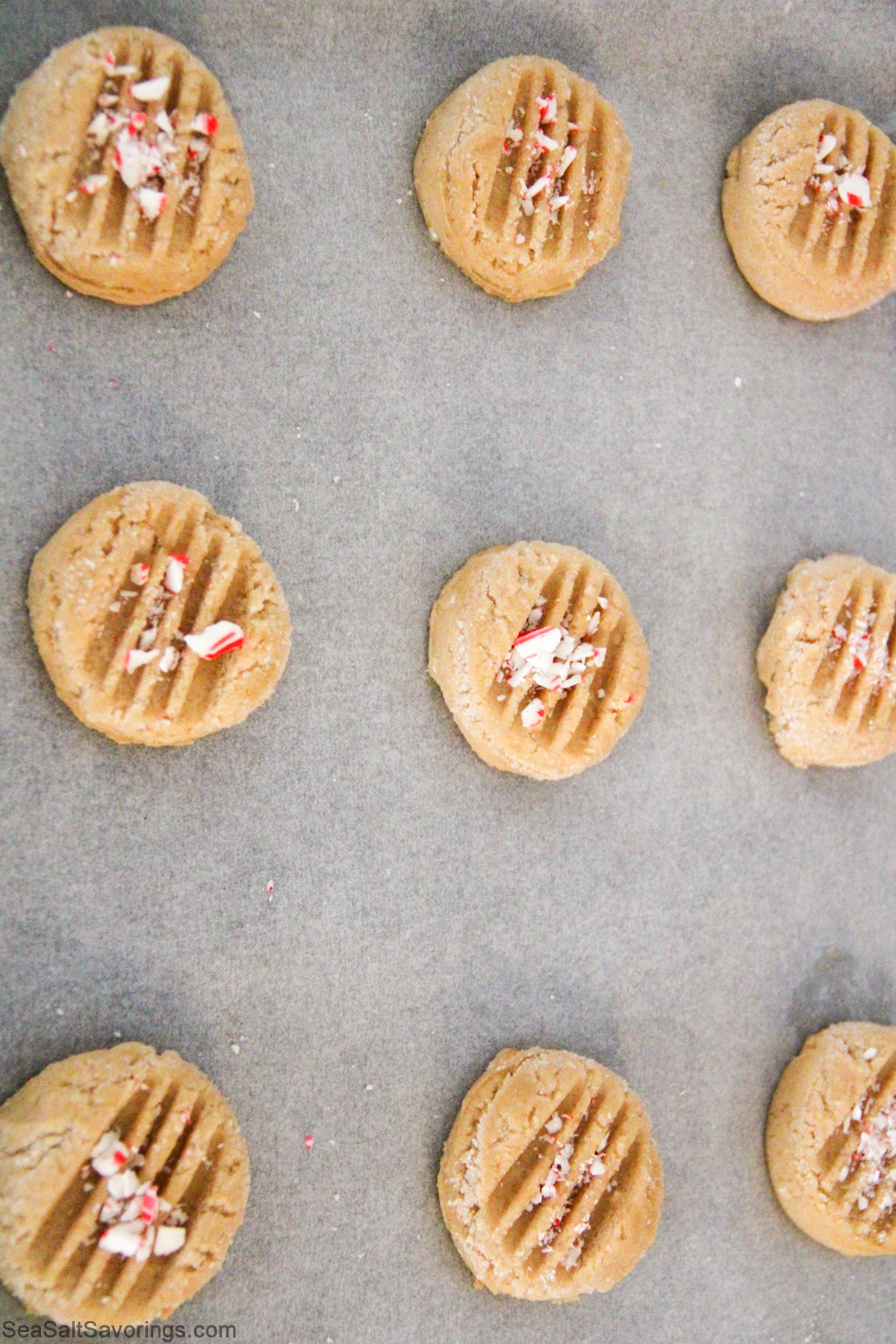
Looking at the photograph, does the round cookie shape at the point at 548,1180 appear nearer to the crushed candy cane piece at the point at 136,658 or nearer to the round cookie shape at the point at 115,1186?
the round cookie shape at the point at 115,1186

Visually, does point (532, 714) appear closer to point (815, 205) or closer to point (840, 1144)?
point (840, 1144)

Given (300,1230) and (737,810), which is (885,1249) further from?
(300,1230)

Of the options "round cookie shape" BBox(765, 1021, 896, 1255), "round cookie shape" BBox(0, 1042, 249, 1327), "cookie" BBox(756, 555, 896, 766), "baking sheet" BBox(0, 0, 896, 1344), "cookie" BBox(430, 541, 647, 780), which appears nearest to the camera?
"round cookie shape" BBox(0, 1042, 249, 1327)

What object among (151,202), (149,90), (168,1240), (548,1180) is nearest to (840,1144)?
(548,1180)

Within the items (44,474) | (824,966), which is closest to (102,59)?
(44,474)

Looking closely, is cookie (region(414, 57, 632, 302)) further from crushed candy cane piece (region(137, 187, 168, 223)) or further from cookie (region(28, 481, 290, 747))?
cookie (region(28, 481, 290, 747))

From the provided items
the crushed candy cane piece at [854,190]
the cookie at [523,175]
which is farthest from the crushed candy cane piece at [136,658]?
the crushed candy cane piece at [854,190]

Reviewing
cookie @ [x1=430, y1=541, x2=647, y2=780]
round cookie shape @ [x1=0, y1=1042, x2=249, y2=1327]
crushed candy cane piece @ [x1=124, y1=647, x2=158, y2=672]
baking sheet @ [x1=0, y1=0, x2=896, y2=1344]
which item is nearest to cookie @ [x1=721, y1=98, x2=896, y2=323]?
baking sheet @ [x1=0, y1=0, x2=896, y2=1344]
